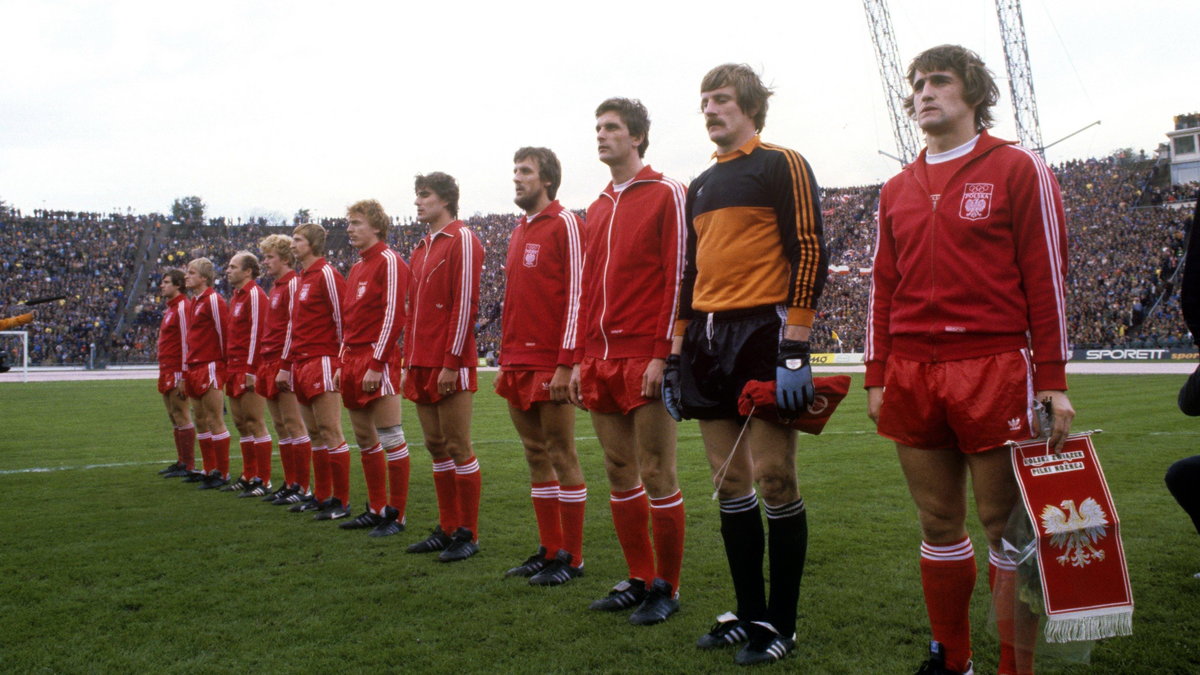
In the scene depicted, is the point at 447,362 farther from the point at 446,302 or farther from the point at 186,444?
the point at 186,444

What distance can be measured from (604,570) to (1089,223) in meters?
41.7

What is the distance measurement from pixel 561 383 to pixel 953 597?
232 centimetres

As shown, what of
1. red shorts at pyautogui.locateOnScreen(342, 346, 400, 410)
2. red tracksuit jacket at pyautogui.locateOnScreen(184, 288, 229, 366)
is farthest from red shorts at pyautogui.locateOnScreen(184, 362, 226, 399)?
red shorts at pyautogui.locateOnScreen(342, 346, 400, 410)

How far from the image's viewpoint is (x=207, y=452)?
30.0 feet

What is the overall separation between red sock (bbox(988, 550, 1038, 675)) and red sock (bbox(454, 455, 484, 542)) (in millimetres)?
3594

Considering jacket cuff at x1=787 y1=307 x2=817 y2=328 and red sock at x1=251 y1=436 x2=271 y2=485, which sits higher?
jacket cuff at x1=787 y1=307 x2=817 y2=328

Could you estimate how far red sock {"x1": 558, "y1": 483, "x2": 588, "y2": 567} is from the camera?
5027mm

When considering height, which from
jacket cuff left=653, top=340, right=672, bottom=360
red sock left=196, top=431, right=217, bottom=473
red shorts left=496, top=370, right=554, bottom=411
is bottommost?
red sock left=196, top=431, right=217, bottom=473

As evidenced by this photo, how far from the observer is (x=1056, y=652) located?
9.04ft

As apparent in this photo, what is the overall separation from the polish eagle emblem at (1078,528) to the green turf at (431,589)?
910 millimetres

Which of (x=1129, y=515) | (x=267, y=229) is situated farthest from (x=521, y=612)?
(x=267, y=229)

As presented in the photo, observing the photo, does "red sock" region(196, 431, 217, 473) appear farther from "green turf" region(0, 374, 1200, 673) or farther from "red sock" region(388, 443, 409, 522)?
"red sock" region(388, 443, 409, 522)

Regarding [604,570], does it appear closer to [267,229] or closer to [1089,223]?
[1089,223]

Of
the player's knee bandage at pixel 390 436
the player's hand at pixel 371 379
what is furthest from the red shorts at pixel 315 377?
the player's hand at pixel 371 379
